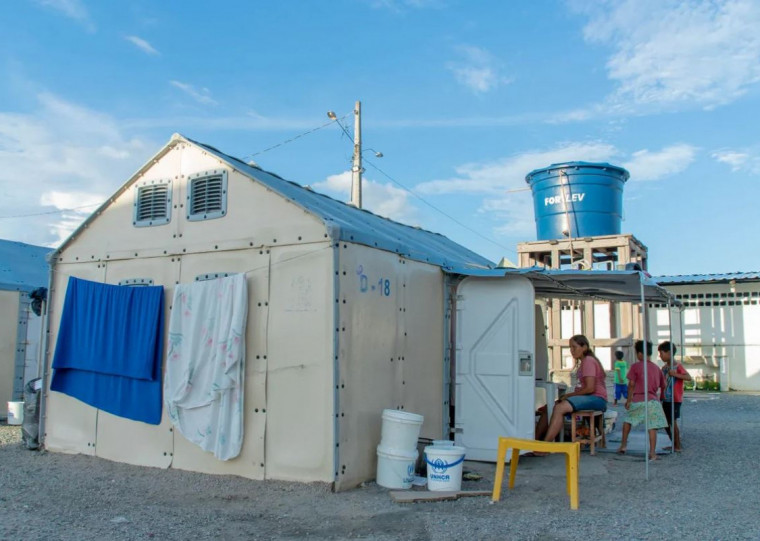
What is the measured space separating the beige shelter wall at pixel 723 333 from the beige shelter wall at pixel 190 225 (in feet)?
50.4

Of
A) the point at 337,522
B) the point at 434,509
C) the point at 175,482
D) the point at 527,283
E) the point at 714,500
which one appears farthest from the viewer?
the point at 527,283

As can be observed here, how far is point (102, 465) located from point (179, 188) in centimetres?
333

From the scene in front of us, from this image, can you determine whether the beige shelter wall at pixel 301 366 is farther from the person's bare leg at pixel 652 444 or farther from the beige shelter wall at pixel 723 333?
the beige shelter wall at pixel 723 333

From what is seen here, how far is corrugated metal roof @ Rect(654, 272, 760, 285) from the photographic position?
1831cm

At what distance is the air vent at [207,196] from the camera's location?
762 centimetres

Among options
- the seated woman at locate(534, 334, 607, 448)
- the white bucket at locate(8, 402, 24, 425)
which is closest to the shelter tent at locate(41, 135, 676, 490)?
the seated woman at locate(534, 334, 607, 448)

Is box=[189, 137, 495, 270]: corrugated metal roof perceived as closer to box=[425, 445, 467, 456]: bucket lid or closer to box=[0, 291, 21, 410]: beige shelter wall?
box=[425, 445, 467, 456]: bucket lid

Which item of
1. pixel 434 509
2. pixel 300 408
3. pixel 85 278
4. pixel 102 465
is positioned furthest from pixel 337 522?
pixel 85 278

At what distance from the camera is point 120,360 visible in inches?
315

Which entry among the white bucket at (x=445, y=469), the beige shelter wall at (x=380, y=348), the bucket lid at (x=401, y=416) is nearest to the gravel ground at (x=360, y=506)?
the white bucket at (x=445, y=469)

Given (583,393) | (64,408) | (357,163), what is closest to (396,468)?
(583,393)

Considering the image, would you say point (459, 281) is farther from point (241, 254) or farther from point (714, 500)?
point (714, 500)

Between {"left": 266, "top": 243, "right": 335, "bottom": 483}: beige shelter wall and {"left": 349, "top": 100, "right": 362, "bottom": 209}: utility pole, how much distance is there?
32.9ft

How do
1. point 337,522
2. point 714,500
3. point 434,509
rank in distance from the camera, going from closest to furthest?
point 337,522 < point 434,509 < point 714,500
